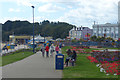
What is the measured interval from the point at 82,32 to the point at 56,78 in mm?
95680

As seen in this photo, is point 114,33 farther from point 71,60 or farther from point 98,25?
point 71,60

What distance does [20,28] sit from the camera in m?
125

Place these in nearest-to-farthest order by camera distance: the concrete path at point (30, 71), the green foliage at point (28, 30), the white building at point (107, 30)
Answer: the concrete path at point (30, 71) < the white building at point (107, 30) < the green foliage at point (28, 30)

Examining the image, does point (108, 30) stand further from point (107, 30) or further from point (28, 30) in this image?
point (28, 30)

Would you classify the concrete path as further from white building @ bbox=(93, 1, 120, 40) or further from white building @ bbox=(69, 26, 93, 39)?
white building @ bbox=(69, 26, 93, 39)

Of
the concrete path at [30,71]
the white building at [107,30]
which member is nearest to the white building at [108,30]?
the white building at [107,30]

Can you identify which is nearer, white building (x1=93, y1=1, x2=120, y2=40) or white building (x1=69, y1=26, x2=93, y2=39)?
white building (x1=93, y1=1, x2=120, y2=40)

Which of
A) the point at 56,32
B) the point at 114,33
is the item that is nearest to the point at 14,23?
the point at 56,32

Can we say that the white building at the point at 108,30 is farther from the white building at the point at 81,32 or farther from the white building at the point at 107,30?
the white building at the point at 81,32

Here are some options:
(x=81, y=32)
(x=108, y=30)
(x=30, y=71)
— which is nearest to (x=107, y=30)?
(x=108, y=30)

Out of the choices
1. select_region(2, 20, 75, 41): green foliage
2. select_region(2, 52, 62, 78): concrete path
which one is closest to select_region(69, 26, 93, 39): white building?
select_region(2, 20, 75, 41): green foliage

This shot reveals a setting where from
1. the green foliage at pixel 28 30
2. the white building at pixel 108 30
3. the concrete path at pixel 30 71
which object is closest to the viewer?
the concrete path at pixel 30 71

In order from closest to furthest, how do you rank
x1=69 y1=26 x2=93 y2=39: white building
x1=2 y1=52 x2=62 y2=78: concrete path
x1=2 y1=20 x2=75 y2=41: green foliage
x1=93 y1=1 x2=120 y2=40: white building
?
x1=2 y1=52 x2=62 y2=78: concrete path, x1=93 y1=1 x2=120 y2=40: white building, x1=69 y1=26 x2=93 y2=39: white building, x1=2 y1=20 x2=75 y2=41: green foliage

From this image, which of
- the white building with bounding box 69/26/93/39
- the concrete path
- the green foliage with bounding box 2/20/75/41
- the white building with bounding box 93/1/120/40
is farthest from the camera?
the green foliage with bounding box 2/20/75/41
